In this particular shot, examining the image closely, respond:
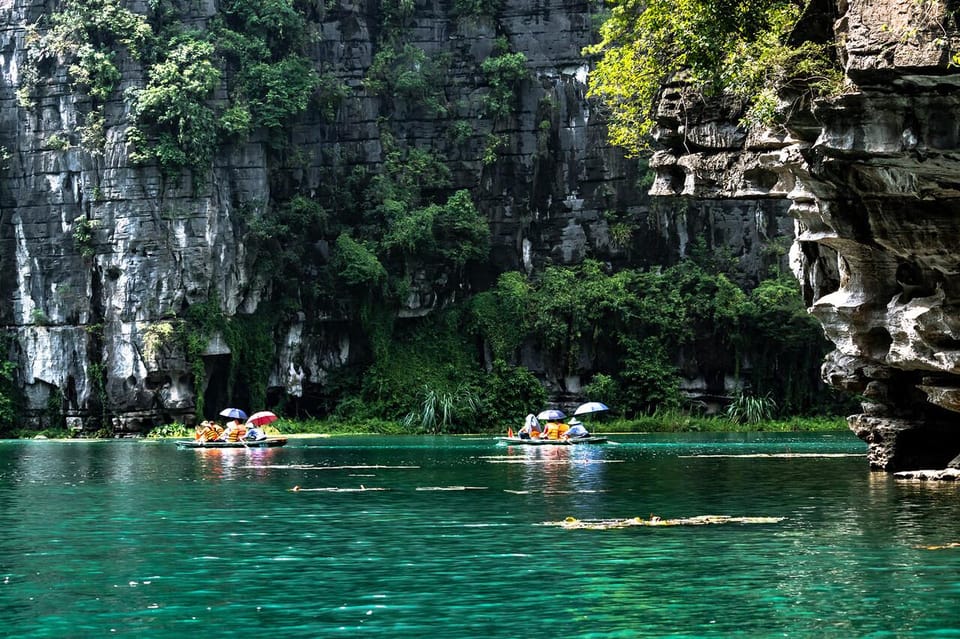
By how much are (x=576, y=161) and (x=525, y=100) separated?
3548 mm

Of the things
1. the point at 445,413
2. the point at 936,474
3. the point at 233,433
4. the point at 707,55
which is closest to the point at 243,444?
the point at 233,433

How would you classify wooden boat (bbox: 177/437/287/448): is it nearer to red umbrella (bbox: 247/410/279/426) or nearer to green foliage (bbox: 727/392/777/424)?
red umbrella (bbox: 247/410/279/426)

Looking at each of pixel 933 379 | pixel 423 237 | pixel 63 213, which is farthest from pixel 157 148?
pixel 933 379

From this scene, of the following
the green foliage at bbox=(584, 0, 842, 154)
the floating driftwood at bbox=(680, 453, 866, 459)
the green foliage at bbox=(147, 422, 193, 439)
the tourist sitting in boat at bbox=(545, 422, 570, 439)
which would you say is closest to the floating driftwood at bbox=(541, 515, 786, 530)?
the green foliage at bbox=(584, 0, 842, 154)

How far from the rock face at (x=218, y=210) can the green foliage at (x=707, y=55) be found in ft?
95.9

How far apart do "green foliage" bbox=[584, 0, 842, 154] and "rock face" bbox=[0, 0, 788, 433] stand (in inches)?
1151

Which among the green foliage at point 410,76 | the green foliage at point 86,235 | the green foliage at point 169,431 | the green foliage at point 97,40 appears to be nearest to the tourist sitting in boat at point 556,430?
the green foliage at point 169,431

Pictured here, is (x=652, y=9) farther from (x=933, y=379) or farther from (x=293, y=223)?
(x=293, y=223)

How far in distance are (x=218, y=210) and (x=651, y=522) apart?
37.4m

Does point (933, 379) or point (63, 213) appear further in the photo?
point (63, 213)

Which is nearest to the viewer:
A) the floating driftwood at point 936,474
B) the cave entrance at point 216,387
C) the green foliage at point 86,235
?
the floating driftwood at point 936,474

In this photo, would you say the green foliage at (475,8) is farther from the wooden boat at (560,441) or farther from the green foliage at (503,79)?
the wooden boat at (560,441)

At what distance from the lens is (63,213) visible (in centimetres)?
5006

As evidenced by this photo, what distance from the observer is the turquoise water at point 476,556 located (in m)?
10.1
